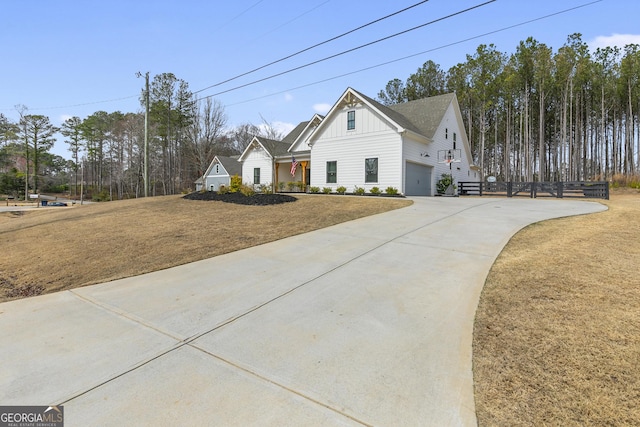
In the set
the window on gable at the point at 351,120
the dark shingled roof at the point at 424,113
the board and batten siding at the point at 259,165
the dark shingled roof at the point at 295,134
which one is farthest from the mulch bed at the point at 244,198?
the dark shingled roof at the point at 295,134

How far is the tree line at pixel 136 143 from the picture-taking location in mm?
37781

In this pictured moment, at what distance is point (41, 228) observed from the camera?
10.9 m

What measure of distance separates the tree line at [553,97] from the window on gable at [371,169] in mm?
17496

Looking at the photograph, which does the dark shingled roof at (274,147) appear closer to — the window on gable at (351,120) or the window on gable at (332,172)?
the window on gable at (332,172)

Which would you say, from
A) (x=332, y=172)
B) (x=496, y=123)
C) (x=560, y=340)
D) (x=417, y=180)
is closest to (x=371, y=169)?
(x=332, y=172)

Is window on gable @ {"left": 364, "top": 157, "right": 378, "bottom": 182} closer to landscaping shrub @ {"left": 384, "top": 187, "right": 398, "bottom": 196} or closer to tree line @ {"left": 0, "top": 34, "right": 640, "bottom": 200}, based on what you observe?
landscaping shrub @ {"left": 384, "top": 187, "right": 398, "bottom": 196}

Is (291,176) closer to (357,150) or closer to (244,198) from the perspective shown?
(357,150)

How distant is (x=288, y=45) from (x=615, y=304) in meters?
11.5

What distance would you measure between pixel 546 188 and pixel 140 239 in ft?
71.8

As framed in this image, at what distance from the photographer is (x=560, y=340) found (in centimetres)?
281

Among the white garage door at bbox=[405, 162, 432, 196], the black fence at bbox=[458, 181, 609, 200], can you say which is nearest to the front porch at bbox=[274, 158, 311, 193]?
the white garage door at bbox=[405, 162, 432, 196]

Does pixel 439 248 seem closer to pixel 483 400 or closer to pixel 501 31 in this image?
pixel 483 400

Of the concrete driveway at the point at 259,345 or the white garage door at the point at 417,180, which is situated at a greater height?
the white garage door at the point at 417,180

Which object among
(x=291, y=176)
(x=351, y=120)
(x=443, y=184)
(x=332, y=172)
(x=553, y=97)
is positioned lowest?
(x=443, y=184)
